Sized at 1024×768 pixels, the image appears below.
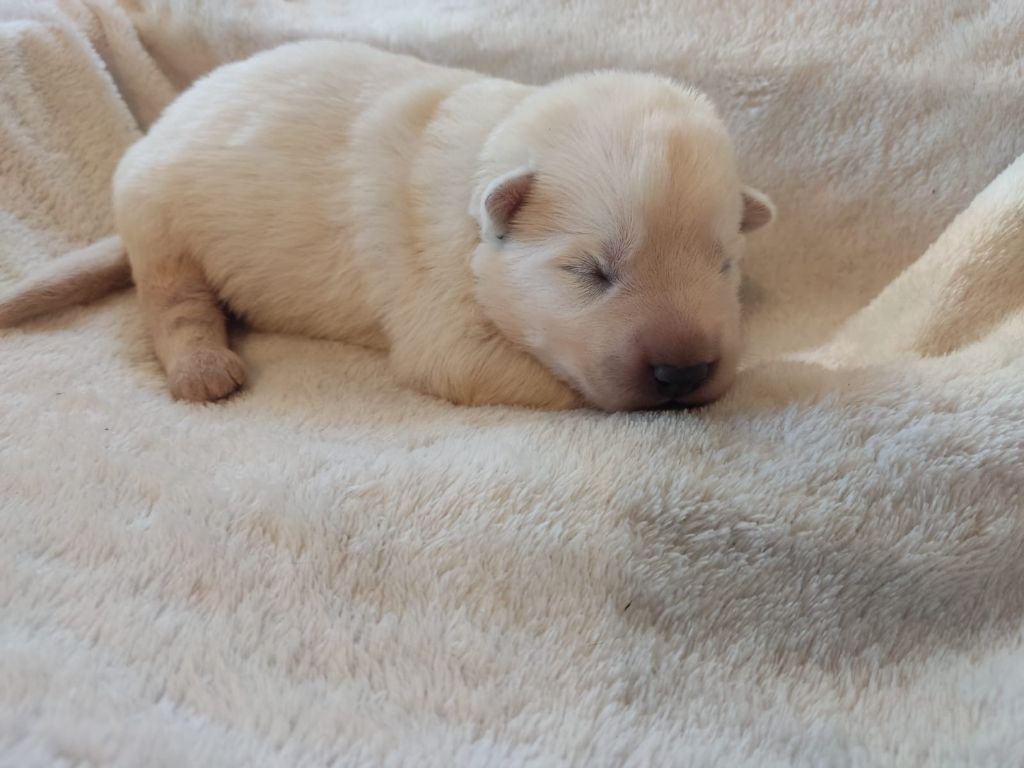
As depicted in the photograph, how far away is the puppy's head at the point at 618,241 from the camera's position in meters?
1.59

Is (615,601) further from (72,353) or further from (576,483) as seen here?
(72,353)

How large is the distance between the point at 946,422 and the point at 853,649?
0.43 m

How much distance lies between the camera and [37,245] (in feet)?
7.84

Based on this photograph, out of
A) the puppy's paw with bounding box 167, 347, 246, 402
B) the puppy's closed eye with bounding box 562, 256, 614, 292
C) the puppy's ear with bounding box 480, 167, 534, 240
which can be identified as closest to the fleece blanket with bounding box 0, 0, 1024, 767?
the puppy's paw with bounding box 167, 347, 246, 402

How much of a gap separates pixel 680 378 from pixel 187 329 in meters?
1.20

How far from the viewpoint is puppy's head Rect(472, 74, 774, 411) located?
159 centimetres

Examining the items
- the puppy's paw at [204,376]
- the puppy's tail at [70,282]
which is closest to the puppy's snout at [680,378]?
the puppy's paw at [204,376]

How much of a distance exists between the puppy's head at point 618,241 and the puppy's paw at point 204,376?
61 centimetres

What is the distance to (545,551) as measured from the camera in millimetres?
1354

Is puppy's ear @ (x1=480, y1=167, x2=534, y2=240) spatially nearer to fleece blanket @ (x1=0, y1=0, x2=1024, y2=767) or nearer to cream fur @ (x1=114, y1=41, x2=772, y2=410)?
cream fur @ (x1=114, y1=41, x2=772, y2=410)

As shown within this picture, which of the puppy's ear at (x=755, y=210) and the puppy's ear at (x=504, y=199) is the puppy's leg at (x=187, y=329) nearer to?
the puppy's ear at (x=504, y=199)

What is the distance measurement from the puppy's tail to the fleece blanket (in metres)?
0.06

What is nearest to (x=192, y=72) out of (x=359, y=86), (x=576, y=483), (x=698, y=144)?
(x=359, y=86)

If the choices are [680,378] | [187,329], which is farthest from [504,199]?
[187,329]
